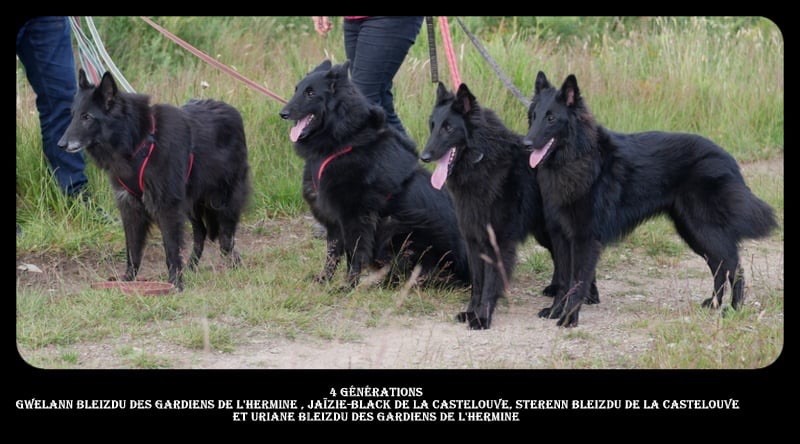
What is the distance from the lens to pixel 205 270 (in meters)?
6.14

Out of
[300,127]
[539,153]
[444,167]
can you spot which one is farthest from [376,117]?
[539,153]

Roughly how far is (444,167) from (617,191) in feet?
3.23

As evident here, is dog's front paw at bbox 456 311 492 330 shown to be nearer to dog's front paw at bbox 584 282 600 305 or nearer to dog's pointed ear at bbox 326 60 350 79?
dog's front paw at bbox 584 282 600 305

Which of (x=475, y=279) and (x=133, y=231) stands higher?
(x=475, y=279)

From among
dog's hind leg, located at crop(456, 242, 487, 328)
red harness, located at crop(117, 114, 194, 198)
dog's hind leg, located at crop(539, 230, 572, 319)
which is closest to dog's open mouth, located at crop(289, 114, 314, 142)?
red harness, located at crop(117, 114, 194, 198)

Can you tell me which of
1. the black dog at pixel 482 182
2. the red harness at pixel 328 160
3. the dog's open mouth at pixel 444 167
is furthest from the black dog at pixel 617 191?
the red harness at pixel 328 160

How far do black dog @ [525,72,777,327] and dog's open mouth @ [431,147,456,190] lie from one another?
17.8 inches

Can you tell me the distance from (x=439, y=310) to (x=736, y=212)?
5.86 ft

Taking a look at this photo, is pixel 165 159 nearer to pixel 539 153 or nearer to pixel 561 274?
pixel 539 153

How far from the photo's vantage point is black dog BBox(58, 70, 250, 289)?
17.7ft

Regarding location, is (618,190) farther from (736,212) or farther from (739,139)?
(739,139)

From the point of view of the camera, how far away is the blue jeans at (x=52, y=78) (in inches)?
243

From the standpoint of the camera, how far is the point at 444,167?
200 inches
